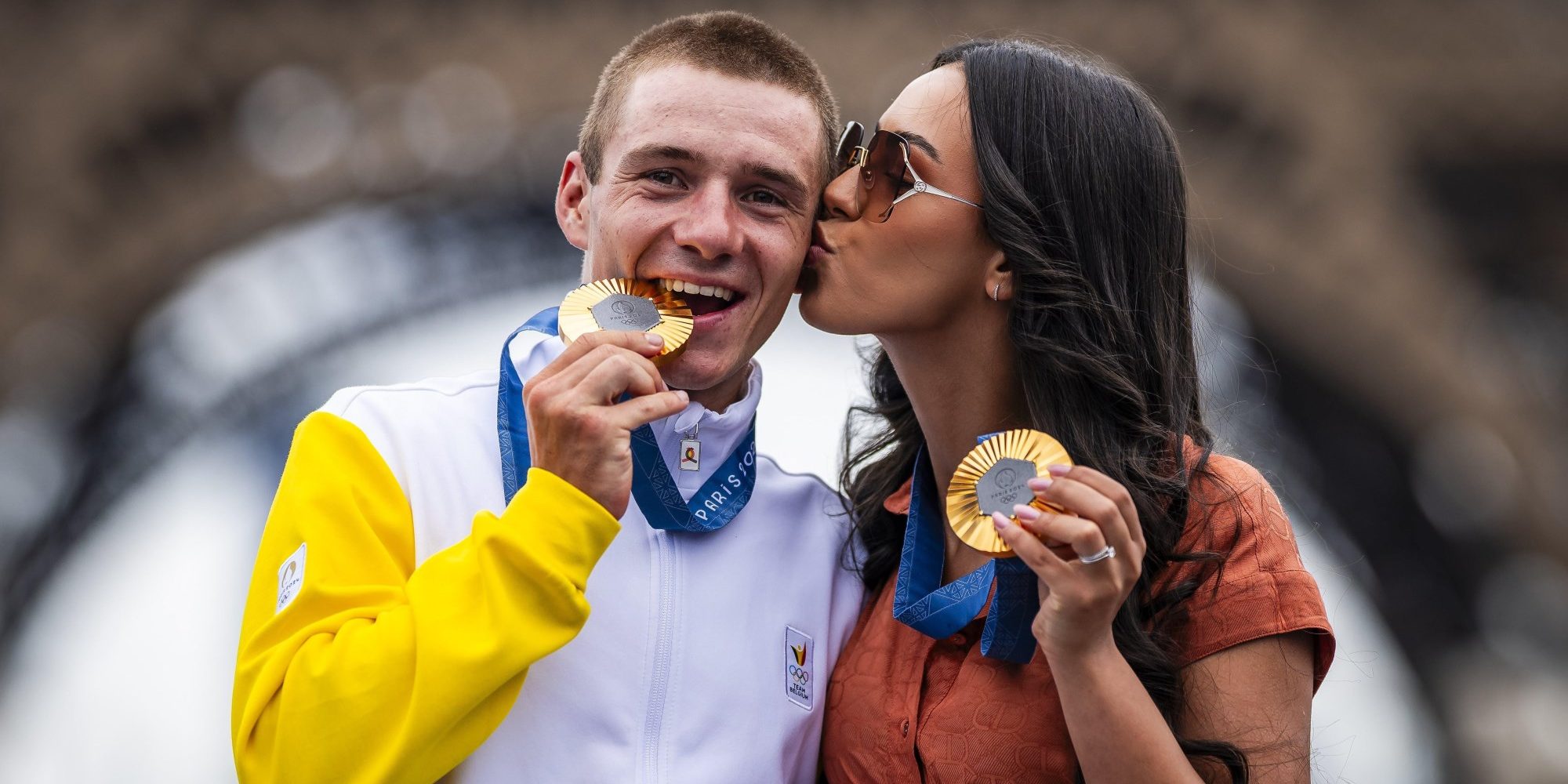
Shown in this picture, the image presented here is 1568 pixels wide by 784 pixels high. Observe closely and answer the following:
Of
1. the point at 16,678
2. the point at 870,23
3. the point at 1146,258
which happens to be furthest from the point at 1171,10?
the point at 16,678

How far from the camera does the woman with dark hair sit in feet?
9.73

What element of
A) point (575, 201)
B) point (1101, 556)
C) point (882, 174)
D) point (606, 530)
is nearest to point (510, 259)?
point (575, 201)

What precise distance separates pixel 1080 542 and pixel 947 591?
36.9 inches

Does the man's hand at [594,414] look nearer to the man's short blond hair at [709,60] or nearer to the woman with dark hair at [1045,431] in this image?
the woman with dark hair at [1045,431]

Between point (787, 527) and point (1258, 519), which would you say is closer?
point (1258, 519)

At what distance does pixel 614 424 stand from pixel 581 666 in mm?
A: 743

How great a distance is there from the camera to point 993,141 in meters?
3.52

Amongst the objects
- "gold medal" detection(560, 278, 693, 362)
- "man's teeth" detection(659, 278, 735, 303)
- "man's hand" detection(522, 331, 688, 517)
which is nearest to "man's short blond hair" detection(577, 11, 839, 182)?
"man's teeth" detection(659, 278, 735, 303)

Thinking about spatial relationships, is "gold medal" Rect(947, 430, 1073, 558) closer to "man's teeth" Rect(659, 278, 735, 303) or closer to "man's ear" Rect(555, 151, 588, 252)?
"man's teeth" Rect(659, 278, 735, 303)

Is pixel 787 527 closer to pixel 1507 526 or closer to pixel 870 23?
pixel 870 23

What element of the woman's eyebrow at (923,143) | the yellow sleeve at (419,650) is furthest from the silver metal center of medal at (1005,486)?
the woman's eyebrow at (923,143)

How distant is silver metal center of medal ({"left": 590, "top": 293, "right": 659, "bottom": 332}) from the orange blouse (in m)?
1.10

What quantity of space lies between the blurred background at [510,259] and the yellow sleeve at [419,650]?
7644 millimetres

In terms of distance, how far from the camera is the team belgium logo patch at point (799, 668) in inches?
133
